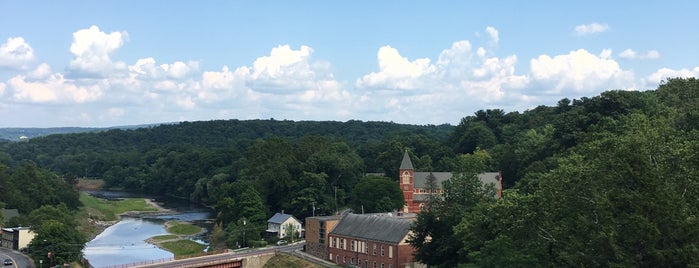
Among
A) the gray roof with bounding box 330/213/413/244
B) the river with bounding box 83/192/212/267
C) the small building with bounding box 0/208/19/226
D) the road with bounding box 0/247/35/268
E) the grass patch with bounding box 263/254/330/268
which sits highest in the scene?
the gray roof with bounding box 330/213/413/244

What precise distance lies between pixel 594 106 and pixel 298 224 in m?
43.1

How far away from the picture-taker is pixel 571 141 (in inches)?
3393

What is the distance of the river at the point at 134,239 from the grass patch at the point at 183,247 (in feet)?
4.43

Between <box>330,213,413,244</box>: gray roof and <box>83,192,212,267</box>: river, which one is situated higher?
<box>330,213,413,244</box>: gray roof

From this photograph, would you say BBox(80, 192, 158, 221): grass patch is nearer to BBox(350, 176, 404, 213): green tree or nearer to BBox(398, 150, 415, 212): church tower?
BBox(350, 176, 404, 213): green tree

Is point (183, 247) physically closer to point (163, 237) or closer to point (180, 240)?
point (180, 240)

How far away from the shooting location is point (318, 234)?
265 feet

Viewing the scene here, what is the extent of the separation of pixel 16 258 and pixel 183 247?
74.7 ft

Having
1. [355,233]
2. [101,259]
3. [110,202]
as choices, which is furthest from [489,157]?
[110,202]

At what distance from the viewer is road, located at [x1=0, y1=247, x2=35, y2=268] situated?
245 feet

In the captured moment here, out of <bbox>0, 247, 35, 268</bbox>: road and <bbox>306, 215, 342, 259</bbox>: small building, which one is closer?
<bbox>0, 247, 35, 268</bbox>: road

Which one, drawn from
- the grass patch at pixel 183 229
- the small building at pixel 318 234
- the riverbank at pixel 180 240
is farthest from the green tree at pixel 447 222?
the grass patch at pixel 183 229

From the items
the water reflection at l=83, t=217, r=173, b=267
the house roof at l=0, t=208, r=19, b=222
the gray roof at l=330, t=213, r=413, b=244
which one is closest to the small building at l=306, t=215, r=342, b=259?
the gray roof at l=330, t=213, r=413, b=244

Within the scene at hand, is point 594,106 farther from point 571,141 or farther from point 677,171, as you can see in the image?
point 677,171
